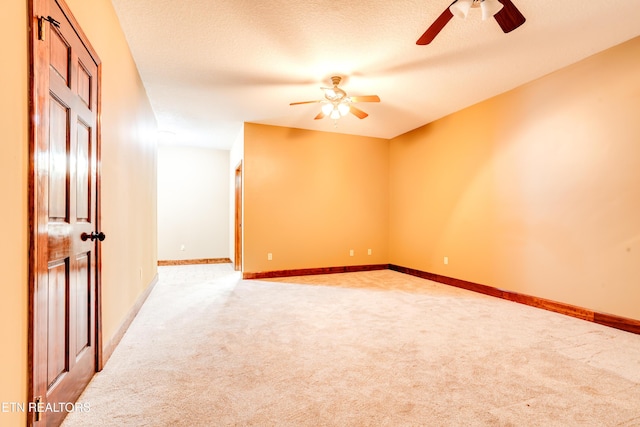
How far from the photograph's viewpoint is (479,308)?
3.64 metres

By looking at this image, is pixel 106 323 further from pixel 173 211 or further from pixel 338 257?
pixel 173 211

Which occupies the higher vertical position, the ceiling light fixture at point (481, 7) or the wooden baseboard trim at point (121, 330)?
the ceiling light fixture at point (481, 7)

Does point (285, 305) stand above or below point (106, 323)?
below

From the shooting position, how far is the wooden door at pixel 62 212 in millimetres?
1262

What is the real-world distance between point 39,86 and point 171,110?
3739 millimetres

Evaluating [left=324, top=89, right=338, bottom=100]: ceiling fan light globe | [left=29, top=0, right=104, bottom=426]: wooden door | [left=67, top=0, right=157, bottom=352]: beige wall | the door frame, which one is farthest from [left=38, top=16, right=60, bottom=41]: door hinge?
the door frame

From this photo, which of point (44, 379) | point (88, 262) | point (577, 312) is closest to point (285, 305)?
point (88, 262)

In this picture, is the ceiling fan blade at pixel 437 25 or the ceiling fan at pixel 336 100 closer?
the ceiling fan blade at pixel 437 25

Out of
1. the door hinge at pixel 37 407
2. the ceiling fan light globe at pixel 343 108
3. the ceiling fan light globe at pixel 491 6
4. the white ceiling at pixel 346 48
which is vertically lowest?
the door hinge at pixel 37 407

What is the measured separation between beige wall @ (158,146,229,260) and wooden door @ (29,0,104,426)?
5234 millimetres

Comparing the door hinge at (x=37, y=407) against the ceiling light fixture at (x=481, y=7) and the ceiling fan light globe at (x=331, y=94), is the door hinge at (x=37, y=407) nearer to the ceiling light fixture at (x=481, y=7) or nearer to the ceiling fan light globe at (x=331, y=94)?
→ the ceiling light fixture at (x=481, y=7)

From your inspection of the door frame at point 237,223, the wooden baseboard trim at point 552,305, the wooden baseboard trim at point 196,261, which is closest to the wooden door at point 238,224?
the door frame at point 237,223

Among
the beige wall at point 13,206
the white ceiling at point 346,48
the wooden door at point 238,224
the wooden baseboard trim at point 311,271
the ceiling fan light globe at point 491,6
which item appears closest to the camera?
the beige wall at point 13,206

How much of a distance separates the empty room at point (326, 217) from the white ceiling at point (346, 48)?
26 millimetres
